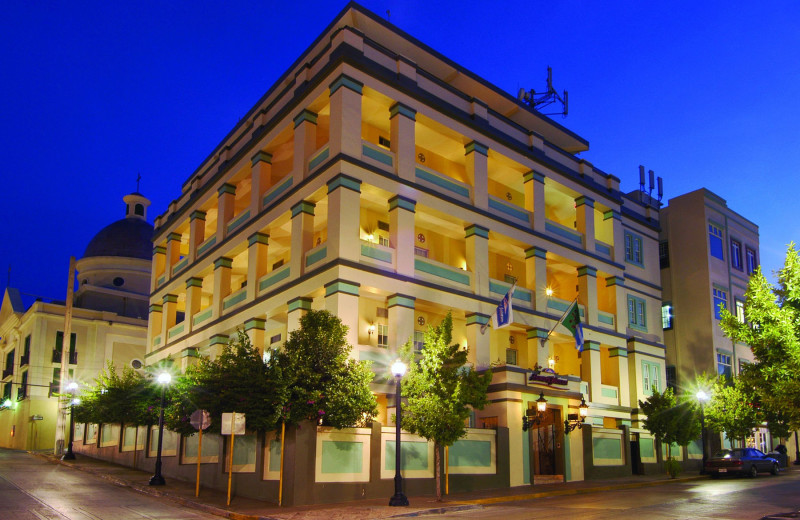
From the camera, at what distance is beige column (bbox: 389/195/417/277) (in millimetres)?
28719

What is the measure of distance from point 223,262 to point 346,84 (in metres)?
12.8

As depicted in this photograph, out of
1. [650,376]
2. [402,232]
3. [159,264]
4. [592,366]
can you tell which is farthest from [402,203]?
[159,264]

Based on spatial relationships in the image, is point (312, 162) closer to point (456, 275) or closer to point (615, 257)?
point (456, 275)

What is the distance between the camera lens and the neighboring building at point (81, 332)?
5650cm

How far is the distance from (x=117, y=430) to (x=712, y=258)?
3659 cm

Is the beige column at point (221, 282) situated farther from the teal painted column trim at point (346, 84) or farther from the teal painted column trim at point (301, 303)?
the teal painted column trim at point (346, 84)

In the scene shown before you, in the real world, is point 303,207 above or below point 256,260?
above

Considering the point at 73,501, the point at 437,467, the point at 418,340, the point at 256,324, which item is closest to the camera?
the point at 73,501

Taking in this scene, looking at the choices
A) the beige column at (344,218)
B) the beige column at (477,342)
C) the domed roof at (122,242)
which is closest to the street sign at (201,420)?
the beige column at (344,218)

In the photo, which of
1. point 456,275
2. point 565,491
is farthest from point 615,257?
point 565,491

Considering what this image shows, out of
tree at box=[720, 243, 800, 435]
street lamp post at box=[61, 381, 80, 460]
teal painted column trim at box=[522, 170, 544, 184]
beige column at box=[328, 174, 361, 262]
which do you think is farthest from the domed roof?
tree at box=[720, 243, 800, 435]

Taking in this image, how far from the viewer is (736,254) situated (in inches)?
1900

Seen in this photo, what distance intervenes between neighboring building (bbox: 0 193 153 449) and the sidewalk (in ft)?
89.0

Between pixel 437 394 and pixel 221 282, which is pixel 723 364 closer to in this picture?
pixel 437 394
